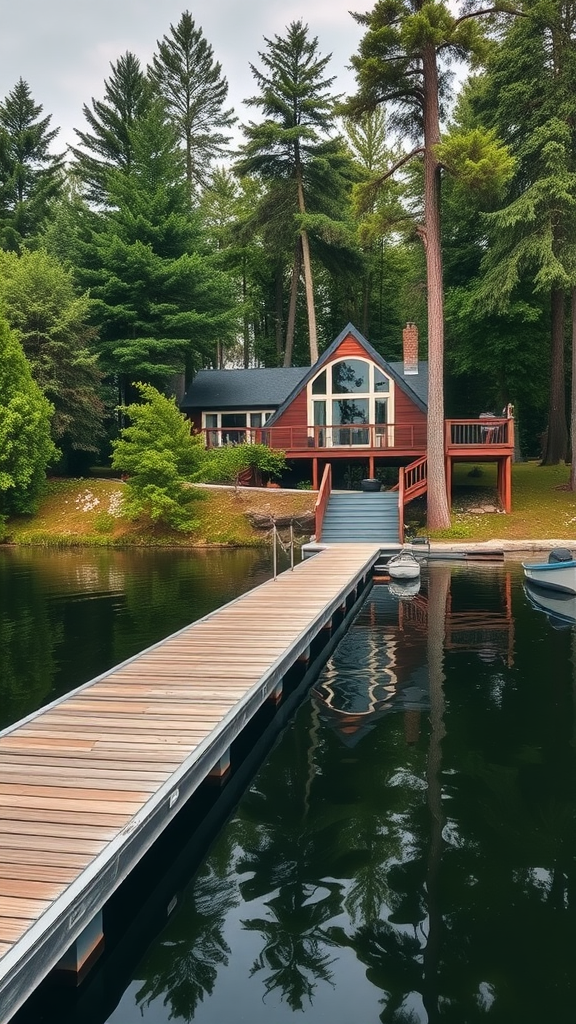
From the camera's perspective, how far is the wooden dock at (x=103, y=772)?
3232mm

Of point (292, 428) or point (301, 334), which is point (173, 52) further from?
point (292, 428)

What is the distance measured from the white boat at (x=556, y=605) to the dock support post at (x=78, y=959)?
9.87m

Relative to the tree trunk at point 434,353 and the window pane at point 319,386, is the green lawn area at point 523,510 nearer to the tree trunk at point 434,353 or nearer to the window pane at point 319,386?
the tree trunk at point 434,353

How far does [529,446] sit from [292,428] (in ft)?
75.4

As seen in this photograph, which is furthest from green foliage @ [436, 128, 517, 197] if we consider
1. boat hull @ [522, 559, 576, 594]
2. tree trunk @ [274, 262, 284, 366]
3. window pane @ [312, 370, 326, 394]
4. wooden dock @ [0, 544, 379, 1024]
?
tree trunk @ [274, 262, 284, 366]

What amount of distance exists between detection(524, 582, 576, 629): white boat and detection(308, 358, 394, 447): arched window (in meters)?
14.7

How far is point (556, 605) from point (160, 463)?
14.8 metres

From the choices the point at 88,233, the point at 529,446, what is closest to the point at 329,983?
the point at 88,233

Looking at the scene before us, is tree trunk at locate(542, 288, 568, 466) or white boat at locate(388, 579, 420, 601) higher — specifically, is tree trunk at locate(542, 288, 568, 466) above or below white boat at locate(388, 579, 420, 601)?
above

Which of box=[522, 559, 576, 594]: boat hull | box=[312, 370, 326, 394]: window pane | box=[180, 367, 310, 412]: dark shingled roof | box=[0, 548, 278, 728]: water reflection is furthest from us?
box=[180, 367, 310, 412]: dark shingled roof

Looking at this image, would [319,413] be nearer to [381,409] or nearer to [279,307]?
[381,409]

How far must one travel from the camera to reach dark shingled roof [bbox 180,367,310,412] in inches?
1281

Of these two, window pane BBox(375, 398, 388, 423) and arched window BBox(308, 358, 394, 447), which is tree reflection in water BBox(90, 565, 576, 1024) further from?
window pane BBox(375, 398, 388, 423)

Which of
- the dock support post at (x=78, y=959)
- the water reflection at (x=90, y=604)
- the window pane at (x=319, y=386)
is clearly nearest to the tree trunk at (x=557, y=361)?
the window pane at (x=319, y=386)
